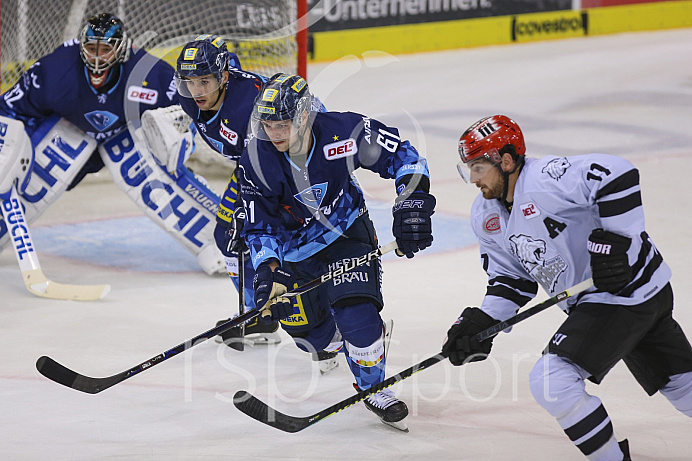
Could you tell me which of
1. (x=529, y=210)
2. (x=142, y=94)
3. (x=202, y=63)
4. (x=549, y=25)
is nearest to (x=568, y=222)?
(x=529, y=210)

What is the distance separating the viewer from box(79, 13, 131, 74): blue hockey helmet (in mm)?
4652

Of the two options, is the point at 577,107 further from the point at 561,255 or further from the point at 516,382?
the point at 561,255

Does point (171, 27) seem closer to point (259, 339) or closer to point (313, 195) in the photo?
point (259, 339)

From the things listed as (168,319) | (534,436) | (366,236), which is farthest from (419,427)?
(168,319)

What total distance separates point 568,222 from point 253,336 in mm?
1773

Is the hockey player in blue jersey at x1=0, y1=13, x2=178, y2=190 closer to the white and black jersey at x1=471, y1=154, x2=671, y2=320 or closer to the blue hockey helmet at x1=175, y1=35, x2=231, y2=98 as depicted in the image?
the blue hockey helmet at x1=175, y1=35, x2=231, y2=98

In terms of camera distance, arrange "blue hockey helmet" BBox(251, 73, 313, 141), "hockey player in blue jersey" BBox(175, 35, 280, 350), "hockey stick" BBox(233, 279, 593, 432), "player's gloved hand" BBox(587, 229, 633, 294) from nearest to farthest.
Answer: "player's gloved hand" BBox(587, 229, 633, 294) < "hockey stick" BBox(233, 279, 593, 432) < "blue hockey helmet" BBox(251, 73, 313, 141) < "hockey player in blue jersey" BBox(175, 35, 280, 350)

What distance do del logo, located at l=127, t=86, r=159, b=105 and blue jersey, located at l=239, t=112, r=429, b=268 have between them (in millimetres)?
1610

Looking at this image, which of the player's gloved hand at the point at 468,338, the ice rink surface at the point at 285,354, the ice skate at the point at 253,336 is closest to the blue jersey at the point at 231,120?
the ice skate at the point at 253,336

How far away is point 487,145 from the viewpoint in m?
2.78

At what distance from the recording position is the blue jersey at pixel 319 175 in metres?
3.28

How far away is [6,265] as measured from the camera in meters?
5.23

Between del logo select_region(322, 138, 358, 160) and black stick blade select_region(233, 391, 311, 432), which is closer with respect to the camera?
black stick blade select_region(233, 391, 311, 432)

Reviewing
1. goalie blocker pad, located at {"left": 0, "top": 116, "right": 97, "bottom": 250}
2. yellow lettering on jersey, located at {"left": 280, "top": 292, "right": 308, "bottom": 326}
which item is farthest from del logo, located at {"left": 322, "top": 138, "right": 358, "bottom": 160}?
goalie blocker pad, located at {"left": 0, "top": 116, "right": 97, "bottom": 250}
